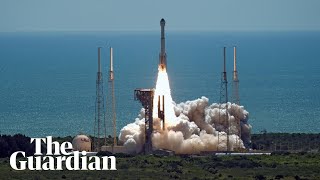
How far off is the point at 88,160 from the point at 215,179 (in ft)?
26.8

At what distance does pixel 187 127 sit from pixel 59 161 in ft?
26.3

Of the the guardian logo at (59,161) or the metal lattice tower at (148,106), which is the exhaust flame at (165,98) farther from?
the the guardian logo at (59,161)

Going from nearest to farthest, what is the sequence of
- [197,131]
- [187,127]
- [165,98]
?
[187,127], [197,131], [165,98]

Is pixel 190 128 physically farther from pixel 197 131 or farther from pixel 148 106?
pixel 148 106

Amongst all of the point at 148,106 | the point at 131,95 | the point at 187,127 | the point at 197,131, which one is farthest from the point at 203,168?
the point at 131,95

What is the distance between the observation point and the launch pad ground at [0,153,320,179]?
69.9 m

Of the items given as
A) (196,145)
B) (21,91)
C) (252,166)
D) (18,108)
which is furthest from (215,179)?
(21,91)

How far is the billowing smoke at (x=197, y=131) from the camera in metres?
78.5

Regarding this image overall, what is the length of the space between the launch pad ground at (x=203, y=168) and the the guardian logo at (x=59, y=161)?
58cm

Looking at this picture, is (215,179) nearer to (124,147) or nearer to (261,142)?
(124,147)

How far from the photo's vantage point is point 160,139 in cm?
7856

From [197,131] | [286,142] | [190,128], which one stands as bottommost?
[286,142]

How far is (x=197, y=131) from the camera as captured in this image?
79.4 m

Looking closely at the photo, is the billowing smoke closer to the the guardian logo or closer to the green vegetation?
the green vegetation
